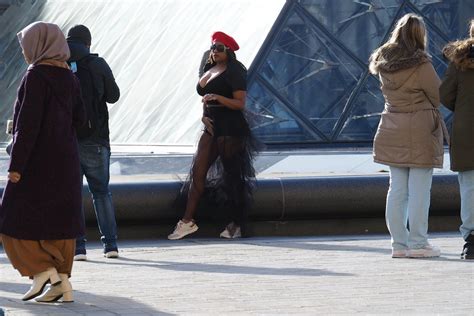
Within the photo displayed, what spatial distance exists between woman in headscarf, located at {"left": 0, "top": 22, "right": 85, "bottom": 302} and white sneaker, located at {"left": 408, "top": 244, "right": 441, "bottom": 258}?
282 cm

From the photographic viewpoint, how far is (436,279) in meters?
8.84

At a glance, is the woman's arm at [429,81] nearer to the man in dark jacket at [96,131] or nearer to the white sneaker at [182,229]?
the man in dark jacket at [96,131]

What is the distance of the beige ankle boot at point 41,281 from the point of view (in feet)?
26.6

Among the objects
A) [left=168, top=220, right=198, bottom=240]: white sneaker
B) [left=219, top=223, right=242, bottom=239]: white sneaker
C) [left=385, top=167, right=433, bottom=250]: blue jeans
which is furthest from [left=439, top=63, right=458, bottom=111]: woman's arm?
[left=168, top=220, right=198, bottom=240]: white sneaker

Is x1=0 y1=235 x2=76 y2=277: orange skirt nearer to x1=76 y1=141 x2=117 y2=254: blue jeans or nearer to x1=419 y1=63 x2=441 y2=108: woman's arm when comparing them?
x1=76 y1=141 x2=117 y2=254: blue jeans

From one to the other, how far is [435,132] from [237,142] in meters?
2.19

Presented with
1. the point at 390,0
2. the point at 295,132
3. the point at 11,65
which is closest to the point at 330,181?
the point at 295,132

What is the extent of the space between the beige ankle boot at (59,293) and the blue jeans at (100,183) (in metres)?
2.40

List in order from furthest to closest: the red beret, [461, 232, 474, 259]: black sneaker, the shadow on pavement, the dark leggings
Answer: the dark leggings, the red beret, [461, 232, 474, 259]: black sneaker, the shadow on pavement

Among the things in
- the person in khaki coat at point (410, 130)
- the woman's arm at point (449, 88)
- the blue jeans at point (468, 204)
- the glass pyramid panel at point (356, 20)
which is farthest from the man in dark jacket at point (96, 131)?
the glass pyramid panel at point (356, 20)

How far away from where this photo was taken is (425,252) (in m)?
10.2

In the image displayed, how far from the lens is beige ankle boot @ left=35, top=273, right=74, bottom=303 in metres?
8.06

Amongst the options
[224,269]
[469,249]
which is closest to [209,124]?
[224,269]

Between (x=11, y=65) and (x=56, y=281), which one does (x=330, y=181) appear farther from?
(x=11, y=65)
